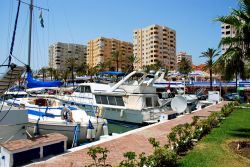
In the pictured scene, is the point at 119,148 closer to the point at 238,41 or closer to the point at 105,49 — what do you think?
the point at 238,41

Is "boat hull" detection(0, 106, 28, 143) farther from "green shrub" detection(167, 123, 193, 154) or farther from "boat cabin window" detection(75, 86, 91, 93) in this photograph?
"boat cabin window" detection(75, 86, 91, 93)

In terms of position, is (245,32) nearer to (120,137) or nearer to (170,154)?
(170,154)

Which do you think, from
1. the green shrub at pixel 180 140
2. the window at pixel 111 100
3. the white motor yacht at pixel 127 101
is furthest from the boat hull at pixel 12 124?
the window at pixel 111 100

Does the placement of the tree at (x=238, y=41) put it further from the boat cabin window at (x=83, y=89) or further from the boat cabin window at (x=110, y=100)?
the boat cabin window at (x=83, y=89)

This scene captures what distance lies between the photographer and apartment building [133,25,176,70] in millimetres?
118625

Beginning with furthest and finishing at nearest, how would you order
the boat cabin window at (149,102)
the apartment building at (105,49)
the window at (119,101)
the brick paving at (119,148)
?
1. the apartment building at (105,49)
2. the boat cabin window at (149,102)
3. the window at (119,101)
4. the brick paving at (119,148)

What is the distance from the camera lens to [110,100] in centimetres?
2355

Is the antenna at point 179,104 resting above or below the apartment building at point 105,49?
below

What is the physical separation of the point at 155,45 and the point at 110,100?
322 feet

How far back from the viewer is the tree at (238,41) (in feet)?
36.1

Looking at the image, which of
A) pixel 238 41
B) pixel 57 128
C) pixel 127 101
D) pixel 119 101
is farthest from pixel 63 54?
pixel 238 41

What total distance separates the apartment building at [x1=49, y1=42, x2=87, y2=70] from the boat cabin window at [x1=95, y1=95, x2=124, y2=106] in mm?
141113

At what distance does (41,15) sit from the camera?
74.4 ft

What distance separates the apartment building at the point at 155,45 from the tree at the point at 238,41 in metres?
106
